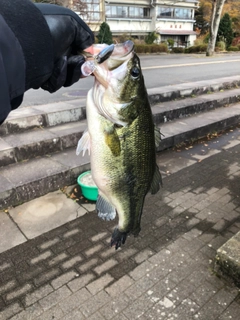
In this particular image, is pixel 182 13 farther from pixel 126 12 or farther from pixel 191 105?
pixel 191 105

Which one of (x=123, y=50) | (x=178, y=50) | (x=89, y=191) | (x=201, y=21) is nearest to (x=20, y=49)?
(x=123, y=50)

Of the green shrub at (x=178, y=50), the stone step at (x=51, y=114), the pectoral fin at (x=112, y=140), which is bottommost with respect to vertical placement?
the green shrub at (x=178, y=50)

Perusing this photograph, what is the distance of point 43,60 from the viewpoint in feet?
5.09

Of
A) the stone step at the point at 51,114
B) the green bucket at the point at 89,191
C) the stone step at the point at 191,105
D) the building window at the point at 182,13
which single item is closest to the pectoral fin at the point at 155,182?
the green bucket at the point at 89,191

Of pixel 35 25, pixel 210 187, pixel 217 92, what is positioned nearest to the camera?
pixel 35 25

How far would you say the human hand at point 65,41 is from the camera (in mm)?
1629

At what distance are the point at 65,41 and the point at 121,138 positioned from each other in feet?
2.23

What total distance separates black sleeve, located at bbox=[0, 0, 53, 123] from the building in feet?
125

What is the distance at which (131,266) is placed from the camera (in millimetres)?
3293

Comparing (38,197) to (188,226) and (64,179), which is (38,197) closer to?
(64,179)

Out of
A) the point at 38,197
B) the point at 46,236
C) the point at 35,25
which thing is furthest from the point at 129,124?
the point at 38,197

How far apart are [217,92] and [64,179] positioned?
7.40 m

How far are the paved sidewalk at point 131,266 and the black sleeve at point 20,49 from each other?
2.22 m

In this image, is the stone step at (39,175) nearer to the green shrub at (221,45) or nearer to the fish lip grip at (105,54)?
the fish lip grip at (105,54)
